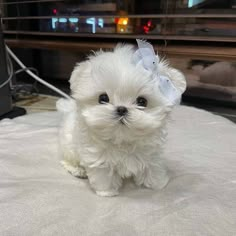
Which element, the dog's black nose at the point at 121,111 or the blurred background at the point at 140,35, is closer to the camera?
the dog's black nose at the point at 121,111

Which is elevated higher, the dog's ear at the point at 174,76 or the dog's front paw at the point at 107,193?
the dog's ear at the point at 174,76

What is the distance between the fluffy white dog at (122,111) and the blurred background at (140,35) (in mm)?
872

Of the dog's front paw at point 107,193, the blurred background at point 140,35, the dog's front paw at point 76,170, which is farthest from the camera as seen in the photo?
the blurred background at point 140,35

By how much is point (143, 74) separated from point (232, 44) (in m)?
1.04

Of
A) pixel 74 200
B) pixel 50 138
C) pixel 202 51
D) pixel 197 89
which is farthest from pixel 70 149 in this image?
pixel 197 89

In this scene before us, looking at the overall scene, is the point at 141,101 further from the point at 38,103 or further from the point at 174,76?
the point at 38,103

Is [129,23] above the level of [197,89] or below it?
above

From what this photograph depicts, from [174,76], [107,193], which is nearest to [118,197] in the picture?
[107,193]

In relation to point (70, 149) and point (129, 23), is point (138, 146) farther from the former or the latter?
point (129, 23)

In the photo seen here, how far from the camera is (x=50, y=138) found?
4.21ft

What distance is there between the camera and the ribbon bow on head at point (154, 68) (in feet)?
2.55

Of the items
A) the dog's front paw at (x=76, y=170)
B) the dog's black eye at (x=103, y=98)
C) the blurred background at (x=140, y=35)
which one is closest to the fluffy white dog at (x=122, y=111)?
the dog's black eye at (x=103, y=98)

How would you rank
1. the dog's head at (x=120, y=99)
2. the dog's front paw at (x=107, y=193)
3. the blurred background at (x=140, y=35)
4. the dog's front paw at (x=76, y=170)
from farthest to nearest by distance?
the blurred background at (x=140, y=35)
the dog's front paw at (x=76, y=170)
the dog's front paw at (x=107, y=193)
the dog's head at (x=120, y=99)

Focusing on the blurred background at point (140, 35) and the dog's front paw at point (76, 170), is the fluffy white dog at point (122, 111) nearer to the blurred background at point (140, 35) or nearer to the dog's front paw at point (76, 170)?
the dog's front paw at point (76, 170)
